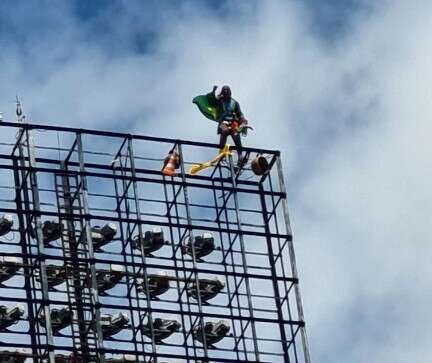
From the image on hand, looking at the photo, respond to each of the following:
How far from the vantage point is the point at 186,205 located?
84.9 m

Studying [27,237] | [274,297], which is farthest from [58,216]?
[274,297]

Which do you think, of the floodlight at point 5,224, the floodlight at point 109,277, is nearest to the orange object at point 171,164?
the floodlight at point 109,277

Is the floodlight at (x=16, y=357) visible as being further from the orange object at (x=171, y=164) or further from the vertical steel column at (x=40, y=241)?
the orange object at (x=171, y=164)

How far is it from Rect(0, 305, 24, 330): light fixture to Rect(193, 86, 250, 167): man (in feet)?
31.1

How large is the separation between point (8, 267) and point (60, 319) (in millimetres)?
2177

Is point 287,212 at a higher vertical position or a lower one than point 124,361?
higher

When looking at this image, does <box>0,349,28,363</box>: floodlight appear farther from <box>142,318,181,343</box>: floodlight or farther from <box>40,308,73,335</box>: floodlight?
<box>142,318,181,343</box>: floodlight

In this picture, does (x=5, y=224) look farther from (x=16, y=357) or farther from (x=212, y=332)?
(x=212, y=332)

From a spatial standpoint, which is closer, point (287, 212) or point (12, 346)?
point (12, 346)

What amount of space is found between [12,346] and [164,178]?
813 centimetres

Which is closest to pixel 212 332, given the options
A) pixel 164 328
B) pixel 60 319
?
pixel 164 328

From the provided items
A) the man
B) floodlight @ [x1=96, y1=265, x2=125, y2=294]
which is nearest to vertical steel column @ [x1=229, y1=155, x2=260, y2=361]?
the man

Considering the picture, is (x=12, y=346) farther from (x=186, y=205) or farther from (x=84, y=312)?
(x=186, y=205)

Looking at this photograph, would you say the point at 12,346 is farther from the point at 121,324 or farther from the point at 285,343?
the point at 285,343
